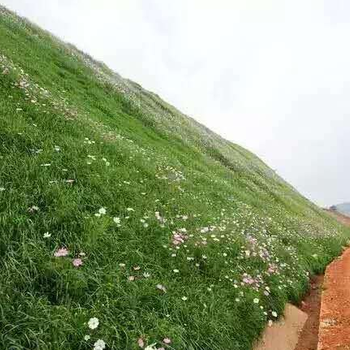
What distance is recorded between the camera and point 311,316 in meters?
12.2

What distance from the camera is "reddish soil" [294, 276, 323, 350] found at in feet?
34.4

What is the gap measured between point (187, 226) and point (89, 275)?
14.1ft

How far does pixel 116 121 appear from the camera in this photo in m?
24.5

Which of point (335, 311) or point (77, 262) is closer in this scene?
point (77, 262)

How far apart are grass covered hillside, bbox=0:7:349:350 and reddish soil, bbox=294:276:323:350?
41cm

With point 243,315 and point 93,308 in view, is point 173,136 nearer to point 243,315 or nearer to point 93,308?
point 243,315

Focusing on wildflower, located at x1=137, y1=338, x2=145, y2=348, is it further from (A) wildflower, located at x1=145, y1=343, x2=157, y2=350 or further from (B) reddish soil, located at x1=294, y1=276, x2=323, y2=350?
(B) reddish soil, located at x1=294, y1=276, x2=323, y2=350

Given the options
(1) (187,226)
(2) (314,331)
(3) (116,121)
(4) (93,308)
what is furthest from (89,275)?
(3) (116,121)

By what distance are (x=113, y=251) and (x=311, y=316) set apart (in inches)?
243

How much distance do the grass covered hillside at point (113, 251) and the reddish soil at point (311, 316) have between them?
408 mm

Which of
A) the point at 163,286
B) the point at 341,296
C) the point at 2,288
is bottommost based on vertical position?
the point at 2,288

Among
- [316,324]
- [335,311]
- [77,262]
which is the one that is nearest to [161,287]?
[77,262]

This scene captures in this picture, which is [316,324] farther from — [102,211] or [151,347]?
[151,347]

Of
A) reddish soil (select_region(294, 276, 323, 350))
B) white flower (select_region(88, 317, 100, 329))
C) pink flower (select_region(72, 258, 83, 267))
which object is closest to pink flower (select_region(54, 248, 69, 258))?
pink flower (select_region(72, 258, 83, 267))
